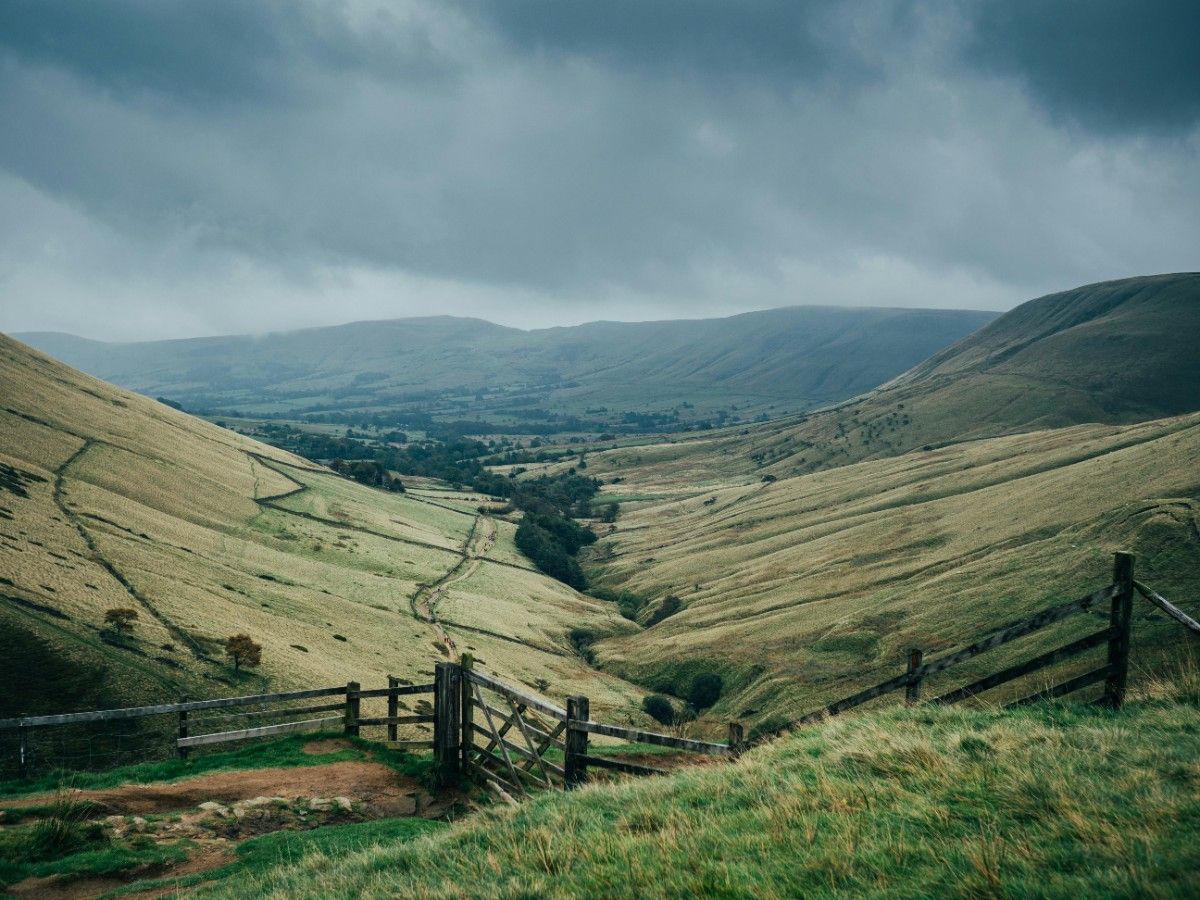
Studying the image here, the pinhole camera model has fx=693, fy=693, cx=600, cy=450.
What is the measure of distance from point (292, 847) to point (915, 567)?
6587 centimetres

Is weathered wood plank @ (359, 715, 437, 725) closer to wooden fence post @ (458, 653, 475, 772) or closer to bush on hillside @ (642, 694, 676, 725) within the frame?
wooden fence post @ (458, 653, 475, 772)

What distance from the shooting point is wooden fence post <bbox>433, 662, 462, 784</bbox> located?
1659 cm

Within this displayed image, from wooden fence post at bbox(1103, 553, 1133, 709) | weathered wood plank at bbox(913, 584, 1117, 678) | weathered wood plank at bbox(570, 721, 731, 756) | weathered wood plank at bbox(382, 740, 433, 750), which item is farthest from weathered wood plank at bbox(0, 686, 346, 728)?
wooden fence post at bbox(1103, 553, 1133, 709)

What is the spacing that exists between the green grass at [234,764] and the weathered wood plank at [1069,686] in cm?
1384

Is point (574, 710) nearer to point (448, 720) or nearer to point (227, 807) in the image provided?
point (448, 720)

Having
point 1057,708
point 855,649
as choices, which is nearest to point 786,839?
point 1057,708

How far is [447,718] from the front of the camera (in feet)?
54.8

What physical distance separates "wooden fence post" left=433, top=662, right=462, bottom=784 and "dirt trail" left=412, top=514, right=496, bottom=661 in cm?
3745

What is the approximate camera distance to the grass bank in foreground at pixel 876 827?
6.82 metres

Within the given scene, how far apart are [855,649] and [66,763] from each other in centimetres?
4874

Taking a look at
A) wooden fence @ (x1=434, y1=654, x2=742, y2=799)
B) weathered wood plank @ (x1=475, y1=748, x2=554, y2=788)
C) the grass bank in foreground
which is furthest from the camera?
weathered wood plank @ (x1=475, y1=748, x2=554, y2=788)

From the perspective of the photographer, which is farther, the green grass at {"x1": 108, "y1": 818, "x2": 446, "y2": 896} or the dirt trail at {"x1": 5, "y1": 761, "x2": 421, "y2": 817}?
the dirt trail at {"x1": 5, "y1": 761, "x2": 421, "y2": 817}

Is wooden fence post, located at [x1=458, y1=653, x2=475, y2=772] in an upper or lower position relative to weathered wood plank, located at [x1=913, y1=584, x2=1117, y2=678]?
lower

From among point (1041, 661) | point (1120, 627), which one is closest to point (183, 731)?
point (1041, 661)
